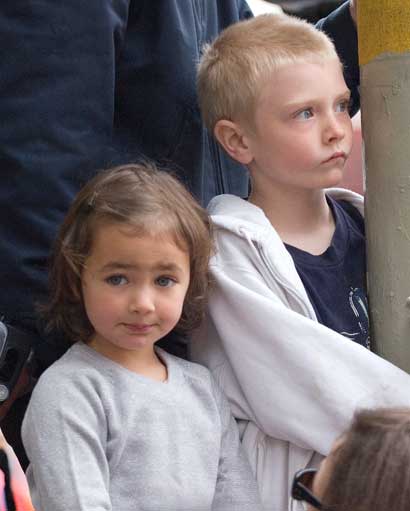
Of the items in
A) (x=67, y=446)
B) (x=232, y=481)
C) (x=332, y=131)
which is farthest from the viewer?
(x=332, y=131)

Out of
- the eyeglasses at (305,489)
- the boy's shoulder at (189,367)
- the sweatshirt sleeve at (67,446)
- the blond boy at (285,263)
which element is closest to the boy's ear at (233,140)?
the blond boy at (285,263)

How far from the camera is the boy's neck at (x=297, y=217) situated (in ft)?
9.77

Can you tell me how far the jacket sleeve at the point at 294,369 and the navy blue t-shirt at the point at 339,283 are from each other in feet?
0.38

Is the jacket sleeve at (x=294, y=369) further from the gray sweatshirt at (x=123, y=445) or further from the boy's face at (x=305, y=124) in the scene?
the boy's face at (x=305, y=124)

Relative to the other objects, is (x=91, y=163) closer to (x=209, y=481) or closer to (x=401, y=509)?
(x=209, y=481)

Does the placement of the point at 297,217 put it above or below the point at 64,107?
below

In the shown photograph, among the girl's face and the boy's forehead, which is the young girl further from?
the boy's forehead

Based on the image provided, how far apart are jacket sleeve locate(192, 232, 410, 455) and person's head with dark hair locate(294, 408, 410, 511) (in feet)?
2.28

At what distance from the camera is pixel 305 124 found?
2.90m

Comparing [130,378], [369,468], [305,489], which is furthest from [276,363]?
[369,468]

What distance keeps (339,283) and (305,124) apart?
379 mm

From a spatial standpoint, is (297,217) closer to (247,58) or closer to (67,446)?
(247,58)

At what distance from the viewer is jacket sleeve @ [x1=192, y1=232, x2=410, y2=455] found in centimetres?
267

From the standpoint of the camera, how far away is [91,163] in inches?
113
